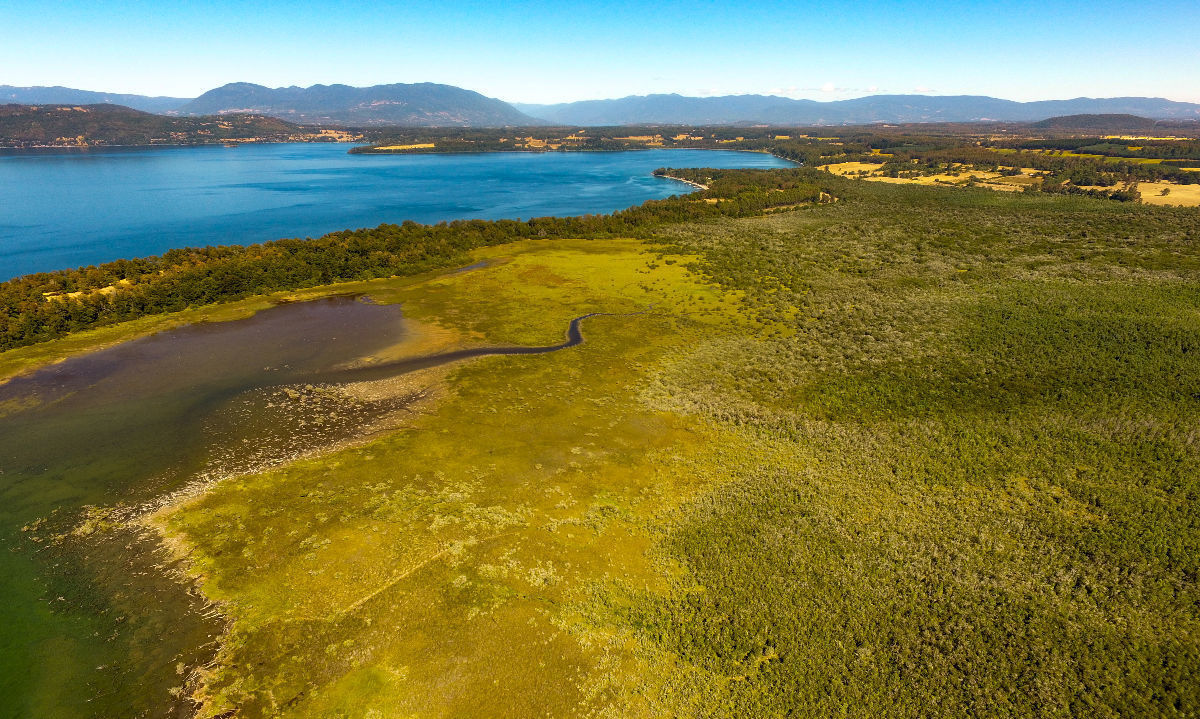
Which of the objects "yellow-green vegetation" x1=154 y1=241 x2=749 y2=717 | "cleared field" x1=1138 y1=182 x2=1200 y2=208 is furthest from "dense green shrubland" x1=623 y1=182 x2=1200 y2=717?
"cleared field" x1=1138 y1=182 x2=1200 y2=208

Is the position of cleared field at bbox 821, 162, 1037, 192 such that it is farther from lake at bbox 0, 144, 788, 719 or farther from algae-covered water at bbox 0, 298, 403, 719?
algae-covered water at bbox 0, 298, 403, 719

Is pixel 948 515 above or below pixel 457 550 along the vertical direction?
above

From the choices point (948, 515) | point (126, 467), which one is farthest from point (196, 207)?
point (948, 515)

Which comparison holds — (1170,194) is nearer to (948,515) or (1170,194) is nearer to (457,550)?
(948,515)

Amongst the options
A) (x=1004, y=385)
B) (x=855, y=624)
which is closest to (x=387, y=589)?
(x=855, y=624)

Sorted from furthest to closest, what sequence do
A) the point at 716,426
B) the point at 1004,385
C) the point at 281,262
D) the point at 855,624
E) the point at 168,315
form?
the point at 281,262 < the point at 168,315 < the point at 1004,385 < the point at 716,426 < the point at 855,624

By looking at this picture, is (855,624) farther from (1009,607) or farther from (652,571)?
(652,571)
